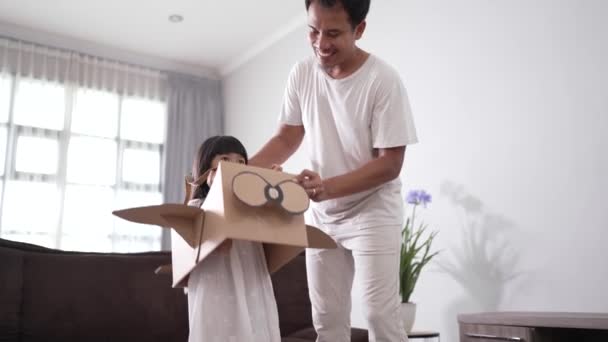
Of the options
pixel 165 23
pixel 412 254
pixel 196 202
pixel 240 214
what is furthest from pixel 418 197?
pixel 165 23

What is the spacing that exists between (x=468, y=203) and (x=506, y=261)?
34cm

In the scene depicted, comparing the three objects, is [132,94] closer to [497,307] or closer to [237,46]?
[237,46]

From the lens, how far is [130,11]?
415 centimetres

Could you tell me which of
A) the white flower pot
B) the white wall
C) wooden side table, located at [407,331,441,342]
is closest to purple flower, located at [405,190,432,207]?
the white wall

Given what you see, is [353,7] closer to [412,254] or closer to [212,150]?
[212,150]

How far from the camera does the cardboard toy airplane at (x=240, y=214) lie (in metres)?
1.00

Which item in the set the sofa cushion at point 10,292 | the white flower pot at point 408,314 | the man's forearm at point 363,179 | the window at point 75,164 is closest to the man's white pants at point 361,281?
the man's forearm at point 363,179

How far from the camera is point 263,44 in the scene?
4.62 meters

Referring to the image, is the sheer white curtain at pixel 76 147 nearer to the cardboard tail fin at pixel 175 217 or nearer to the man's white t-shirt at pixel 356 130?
the man's white t-shirt at pixel 356 130

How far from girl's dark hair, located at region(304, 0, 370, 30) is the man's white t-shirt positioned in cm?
11

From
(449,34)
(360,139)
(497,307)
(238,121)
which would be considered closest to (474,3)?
(449,34)

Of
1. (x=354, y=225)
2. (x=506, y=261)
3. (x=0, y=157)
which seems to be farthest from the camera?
(x=0, y=157)

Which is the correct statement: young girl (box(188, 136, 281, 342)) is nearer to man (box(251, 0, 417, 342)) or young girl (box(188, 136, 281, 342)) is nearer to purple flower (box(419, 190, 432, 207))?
man (box(251, 0, 417, 342))

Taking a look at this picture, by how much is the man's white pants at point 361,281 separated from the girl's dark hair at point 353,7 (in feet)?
1.66
